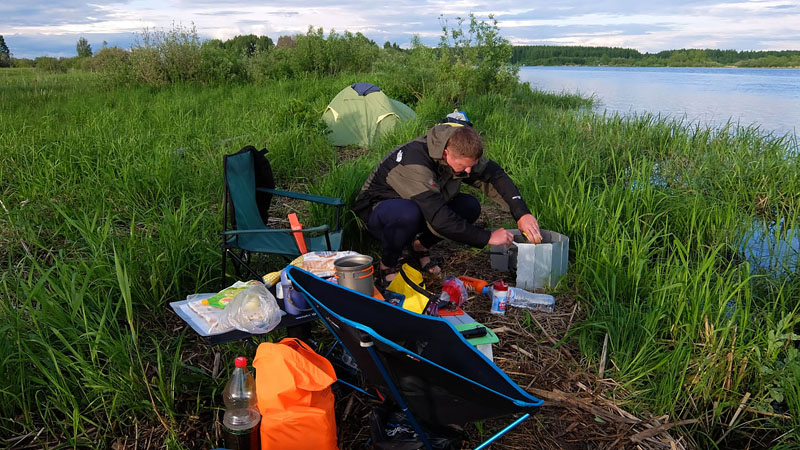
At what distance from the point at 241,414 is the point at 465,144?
5.79 feet

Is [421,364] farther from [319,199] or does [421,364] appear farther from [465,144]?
[319,199]

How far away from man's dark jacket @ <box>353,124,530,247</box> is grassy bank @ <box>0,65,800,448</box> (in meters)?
0.46

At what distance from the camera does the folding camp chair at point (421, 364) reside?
1.43 metres

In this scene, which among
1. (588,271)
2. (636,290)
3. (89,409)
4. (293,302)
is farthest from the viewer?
(588,271)

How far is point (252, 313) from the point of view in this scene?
2002 mm

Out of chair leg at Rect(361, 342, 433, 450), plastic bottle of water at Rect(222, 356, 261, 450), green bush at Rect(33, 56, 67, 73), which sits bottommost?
plastic bottle of water at Rect(222, 356, 261, 450)

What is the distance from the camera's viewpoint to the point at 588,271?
10.00ft

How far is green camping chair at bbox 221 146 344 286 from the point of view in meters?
2.83

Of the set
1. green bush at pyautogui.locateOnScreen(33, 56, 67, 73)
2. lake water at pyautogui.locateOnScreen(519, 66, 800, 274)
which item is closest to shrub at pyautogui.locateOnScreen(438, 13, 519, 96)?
lake water at pyautogui.locateOnScreen(519, 66, 800, 274)

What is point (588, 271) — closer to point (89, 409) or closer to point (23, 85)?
point (89, 409)

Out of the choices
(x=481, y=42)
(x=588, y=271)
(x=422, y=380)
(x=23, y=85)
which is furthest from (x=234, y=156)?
(x=481, y=42)

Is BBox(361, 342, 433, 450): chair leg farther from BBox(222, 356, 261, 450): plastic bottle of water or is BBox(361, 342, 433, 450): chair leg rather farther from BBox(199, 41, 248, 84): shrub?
BBox(199, 41, 248, 84): shrub

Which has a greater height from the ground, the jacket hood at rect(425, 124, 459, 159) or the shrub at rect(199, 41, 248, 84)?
the shrub at rect(199, 41, 248, 84)

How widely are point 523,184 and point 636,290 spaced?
173cm
